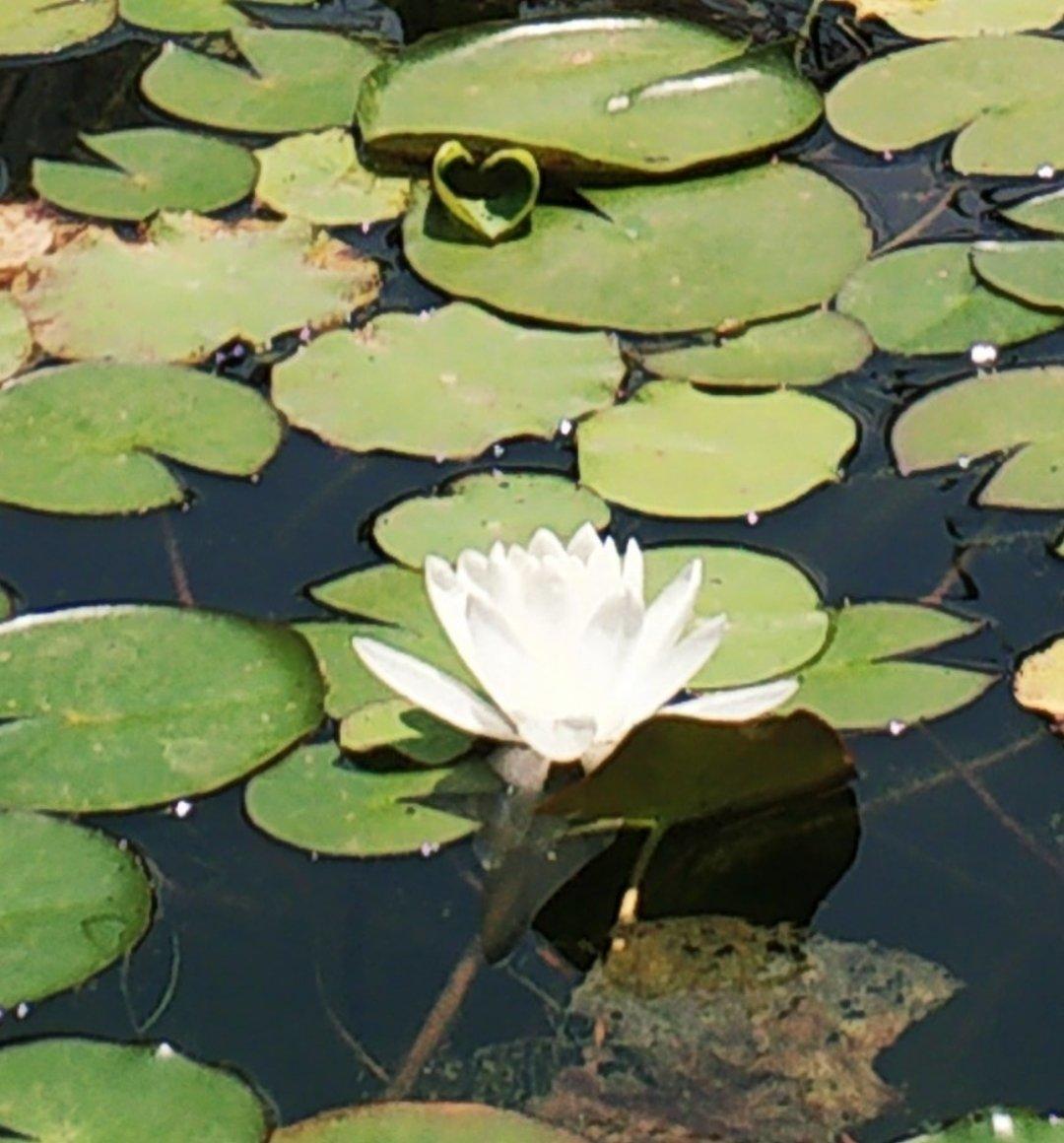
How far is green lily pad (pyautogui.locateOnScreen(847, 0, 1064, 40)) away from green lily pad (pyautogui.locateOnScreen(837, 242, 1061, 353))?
22.5 inches

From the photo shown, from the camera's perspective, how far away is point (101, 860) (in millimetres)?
1919

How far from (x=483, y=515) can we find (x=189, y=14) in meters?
1.33

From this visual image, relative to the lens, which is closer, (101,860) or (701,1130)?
(701,1130)

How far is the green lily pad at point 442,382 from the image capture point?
2.45 meters

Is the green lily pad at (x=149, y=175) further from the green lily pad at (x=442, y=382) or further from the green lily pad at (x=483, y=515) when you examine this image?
the green lily pad at (x=483, y=515)

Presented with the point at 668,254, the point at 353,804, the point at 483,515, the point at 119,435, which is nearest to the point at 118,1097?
the point at 353,804

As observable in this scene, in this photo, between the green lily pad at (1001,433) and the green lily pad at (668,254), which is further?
the green lily pad at (668,254)

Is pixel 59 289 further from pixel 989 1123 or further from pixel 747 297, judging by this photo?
pixel 989 1123

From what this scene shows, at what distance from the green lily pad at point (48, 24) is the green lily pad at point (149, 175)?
264 millimetres

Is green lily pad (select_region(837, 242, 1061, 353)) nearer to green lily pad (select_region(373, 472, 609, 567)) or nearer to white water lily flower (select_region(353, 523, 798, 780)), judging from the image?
green lily pad (select_region(373, 472, 609, 567))

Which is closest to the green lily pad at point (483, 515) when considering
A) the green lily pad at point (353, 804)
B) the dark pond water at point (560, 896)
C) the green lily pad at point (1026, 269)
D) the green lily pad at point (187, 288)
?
the dark pond water at point (560, 896)

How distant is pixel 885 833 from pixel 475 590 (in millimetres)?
429

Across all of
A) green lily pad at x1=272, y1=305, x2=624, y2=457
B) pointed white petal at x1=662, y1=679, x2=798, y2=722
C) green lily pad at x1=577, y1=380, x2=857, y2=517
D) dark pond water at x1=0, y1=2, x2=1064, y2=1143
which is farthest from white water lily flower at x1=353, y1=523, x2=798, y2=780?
green lily pad at x1=272, y1=305, x2=624, y2=457

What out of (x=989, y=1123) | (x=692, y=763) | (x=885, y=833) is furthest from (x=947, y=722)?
(x=989, y=1123)
